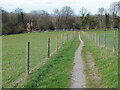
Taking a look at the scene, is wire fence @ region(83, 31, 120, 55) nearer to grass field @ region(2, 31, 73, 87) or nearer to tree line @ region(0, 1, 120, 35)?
grass field @ region(2, 31, 73, 87)

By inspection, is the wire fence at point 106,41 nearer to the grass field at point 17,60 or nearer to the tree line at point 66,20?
the grass field at point 17,60

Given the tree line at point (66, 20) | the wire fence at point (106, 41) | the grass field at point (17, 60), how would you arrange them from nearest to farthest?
the grass field at point (17, 60) → the wire fence at point (106, 41) → the tree line at point (66, 20)

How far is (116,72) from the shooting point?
5.80 m

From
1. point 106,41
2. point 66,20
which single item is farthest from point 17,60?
point 66,20

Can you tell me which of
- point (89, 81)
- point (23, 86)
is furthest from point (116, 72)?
point (23, 86)

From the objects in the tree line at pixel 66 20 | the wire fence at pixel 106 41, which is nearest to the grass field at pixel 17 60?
the wire fence at pixel 106 41

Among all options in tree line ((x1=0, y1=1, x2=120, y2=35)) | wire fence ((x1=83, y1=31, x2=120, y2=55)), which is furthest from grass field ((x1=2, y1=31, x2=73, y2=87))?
tree line ((x1=0, y1=1, x2=120, y2=35))

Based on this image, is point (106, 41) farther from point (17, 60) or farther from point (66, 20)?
point (66, 20)

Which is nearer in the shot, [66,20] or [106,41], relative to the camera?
[106,41]

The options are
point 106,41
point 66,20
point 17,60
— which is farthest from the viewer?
point 66,20

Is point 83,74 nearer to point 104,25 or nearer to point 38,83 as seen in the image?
point 38,83

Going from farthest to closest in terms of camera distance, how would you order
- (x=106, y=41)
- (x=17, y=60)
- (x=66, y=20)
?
(x=66, y=20)
(x=106, y=41)
(x=17, y=60)

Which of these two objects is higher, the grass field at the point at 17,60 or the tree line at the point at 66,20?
the tree line at the point at 66,20

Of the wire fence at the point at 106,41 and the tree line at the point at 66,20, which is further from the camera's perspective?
the tree line at the point at 66,20
